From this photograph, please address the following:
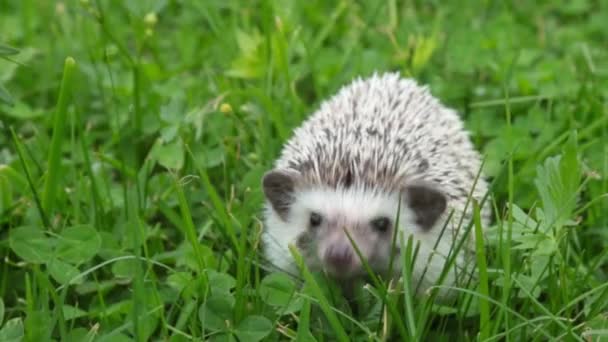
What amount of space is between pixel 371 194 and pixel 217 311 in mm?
641

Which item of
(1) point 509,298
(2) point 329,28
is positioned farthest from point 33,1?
(1) point 509,298

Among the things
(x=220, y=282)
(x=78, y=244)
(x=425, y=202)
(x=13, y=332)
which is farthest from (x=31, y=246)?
(x=425, y=202)

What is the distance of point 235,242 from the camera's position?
113 inches

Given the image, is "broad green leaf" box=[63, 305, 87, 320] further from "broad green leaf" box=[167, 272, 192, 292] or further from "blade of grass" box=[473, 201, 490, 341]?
"blade of grass" box=[473, 201, 490, 341]

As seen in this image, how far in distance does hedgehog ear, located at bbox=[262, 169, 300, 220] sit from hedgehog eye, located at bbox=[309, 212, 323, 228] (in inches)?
4.5

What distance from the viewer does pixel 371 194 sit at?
296 centimetres

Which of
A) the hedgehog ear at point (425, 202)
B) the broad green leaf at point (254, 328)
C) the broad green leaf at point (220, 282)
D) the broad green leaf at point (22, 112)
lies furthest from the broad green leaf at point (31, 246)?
the broad green leaf at point (22, 112)

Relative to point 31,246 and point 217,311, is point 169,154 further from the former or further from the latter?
point 217,311

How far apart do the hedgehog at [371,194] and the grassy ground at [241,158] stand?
13cm

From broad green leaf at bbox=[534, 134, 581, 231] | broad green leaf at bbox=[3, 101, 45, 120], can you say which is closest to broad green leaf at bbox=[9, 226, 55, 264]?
broad green leaf at bbox=[3, 101, 45, 120]

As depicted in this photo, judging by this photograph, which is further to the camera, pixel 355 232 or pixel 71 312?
pixel 355 232

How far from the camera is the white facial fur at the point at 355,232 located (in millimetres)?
2861

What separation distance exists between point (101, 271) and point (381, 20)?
2378mm

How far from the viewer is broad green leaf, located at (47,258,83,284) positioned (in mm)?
2701
